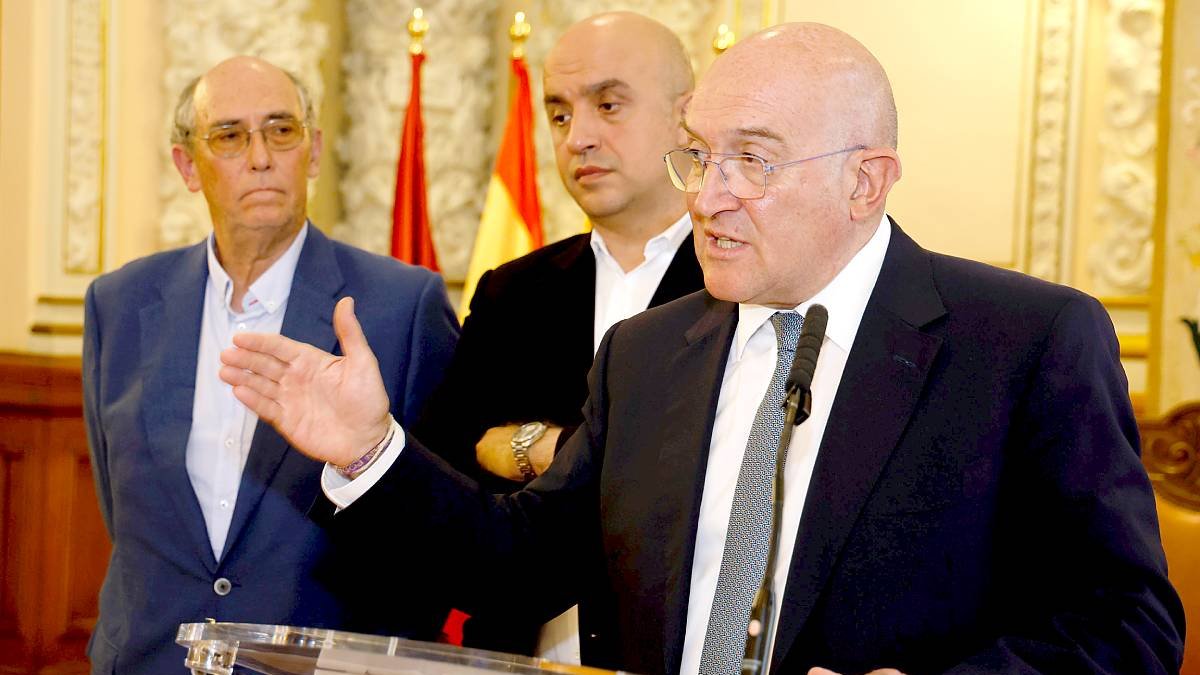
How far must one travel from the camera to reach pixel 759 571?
180 centimetres

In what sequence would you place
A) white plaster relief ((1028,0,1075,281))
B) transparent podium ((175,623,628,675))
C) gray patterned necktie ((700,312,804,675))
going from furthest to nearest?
1. white plaster relief ((1028,0,1075,281))
2. gray patterned necktie ((700,312,804,675))
3. transparent podium ((175,623,628,675))

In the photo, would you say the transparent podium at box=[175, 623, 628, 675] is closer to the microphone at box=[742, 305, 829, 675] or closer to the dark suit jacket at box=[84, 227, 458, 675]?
the microphone at box=[742, 305, 829, 675]

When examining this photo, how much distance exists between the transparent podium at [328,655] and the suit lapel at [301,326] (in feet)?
3.74

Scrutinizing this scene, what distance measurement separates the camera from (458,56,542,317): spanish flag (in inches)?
193

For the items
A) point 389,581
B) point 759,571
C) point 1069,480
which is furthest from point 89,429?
point 1069,480

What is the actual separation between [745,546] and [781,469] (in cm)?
40

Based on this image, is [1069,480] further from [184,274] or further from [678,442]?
[184,274]

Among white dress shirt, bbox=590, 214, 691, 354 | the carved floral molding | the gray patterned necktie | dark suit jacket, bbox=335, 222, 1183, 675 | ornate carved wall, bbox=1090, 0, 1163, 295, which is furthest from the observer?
the carved floral molding

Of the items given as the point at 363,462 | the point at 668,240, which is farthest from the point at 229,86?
the point at 363,462

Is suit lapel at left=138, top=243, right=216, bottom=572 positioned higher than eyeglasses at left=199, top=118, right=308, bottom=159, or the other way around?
eyeglasses at left=199, top=118, right=308, bottom=159

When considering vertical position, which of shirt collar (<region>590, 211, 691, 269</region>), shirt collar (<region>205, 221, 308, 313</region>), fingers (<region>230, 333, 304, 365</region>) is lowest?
fingers (<region>230, 333, 304, 365</region>)

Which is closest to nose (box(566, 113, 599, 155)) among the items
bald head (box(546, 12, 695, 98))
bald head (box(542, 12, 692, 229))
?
bald head (box(542, 12, 692, 229))

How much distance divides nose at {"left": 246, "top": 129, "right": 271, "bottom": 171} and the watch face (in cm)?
89

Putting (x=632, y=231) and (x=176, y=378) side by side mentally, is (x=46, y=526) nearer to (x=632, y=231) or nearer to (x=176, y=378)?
(x=176, y=378)
